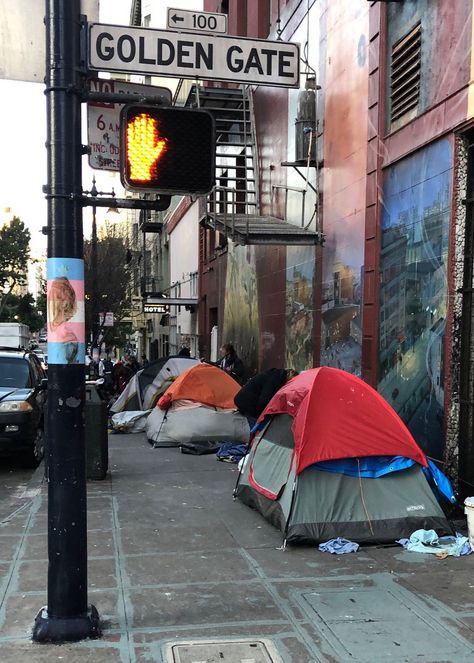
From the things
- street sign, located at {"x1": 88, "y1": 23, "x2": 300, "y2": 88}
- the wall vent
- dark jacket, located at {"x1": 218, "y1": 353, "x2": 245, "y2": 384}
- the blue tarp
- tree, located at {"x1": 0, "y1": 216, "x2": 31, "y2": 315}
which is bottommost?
the blue tarp

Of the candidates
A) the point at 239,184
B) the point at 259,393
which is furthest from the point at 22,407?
the point at 239,184

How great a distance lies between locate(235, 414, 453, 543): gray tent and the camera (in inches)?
218

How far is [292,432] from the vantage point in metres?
6.07

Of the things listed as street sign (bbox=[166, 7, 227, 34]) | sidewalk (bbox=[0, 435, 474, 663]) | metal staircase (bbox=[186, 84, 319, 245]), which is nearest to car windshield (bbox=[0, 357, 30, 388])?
sidewalk (bbox=[0, 435, 474, 663])

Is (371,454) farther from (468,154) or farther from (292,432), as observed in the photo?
(468,154)

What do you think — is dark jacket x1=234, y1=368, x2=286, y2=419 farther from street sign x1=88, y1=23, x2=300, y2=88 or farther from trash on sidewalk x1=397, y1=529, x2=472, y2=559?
street sign x1=88, y1=23, x2=300, y2=88

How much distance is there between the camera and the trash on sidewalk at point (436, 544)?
5.30 m

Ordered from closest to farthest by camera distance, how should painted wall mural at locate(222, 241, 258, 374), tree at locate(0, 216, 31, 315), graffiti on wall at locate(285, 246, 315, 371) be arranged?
graffiti on wall at locate(285, 246, 315, 371) < painted wall mural at locate(222, 241, 258, 374) < tree at locate(0, 216, 31, 315)

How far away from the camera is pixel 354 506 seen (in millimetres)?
5656

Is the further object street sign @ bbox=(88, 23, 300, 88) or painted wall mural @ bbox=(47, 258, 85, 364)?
street sign @ bbox=(88, 23, 300, 88)


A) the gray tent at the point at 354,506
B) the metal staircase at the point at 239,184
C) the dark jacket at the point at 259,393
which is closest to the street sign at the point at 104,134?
the gray tent at the point at 354,506

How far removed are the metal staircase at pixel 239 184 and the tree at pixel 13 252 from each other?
40622 millimetres

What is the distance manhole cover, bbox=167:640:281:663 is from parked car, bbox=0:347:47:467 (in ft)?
19.4

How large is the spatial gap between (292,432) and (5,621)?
2.99 m
